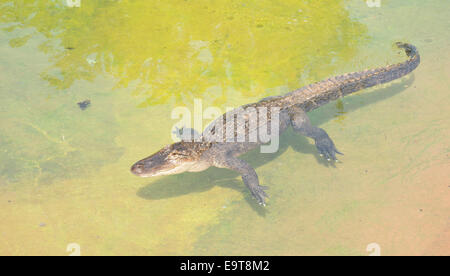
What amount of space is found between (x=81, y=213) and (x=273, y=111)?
2.46 m

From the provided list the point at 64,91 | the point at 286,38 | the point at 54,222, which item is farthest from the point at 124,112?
the point at 286,38

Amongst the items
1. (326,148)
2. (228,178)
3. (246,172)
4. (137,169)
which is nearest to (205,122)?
(228,178)

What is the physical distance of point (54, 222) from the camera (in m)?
4.18

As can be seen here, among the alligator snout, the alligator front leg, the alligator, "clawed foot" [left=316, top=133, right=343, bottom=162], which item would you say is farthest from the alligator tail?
the alligator snout

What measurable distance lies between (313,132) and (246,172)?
1018 millimetres

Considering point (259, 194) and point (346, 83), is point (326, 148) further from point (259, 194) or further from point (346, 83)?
point (346, 83)

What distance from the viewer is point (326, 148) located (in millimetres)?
4754

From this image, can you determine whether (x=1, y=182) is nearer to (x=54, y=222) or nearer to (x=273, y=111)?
(x=54, y=222)

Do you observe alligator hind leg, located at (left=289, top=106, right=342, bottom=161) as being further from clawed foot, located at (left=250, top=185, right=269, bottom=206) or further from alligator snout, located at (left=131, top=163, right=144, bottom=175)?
alligator snout, located at (left=131, top=163, right=144, bottom=175)

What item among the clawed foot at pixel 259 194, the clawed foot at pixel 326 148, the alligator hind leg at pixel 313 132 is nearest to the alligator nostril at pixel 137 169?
the clawed foot at pixel 259 194

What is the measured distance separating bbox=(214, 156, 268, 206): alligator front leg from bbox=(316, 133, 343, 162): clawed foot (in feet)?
2.78

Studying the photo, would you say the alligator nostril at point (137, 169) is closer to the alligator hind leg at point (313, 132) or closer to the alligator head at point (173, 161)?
the alligator head at point (173, 161)

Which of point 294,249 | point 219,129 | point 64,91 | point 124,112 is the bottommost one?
point 294,249

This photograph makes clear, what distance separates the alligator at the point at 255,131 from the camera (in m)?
4.53
